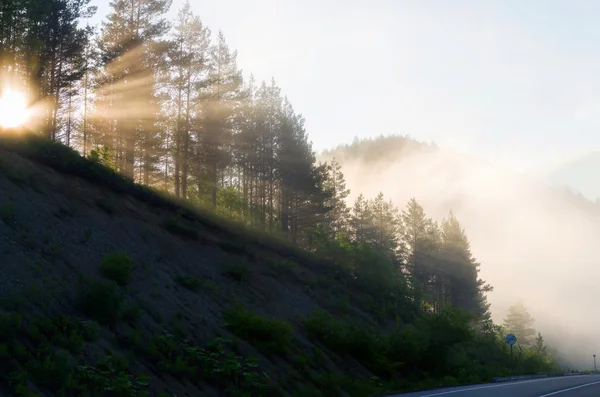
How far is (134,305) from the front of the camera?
63.3 feet

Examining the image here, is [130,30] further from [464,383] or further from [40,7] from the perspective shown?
[464,383]

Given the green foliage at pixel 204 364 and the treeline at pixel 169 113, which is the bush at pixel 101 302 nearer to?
the green foliage at pixel 204 364

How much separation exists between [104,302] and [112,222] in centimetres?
795

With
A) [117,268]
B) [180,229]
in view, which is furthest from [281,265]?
[117,268]

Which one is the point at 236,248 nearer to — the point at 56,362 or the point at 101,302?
the point at 101,302

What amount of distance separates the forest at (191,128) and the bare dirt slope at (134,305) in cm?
447

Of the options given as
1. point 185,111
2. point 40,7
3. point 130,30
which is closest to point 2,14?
point 40,7

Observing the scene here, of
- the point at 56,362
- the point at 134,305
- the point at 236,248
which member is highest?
the point at 236,248

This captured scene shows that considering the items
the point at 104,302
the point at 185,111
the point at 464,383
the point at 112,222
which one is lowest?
the point at 464,383

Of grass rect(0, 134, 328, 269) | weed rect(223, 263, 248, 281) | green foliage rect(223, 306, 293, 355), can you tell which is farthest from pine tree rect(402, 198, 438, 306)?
green foliage rect(223, 306, 293, 355)

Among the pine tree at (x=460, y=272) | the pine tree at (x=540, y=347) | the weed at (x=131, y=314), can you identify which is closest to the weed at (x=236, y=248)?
the weed at (x=131, y=314)

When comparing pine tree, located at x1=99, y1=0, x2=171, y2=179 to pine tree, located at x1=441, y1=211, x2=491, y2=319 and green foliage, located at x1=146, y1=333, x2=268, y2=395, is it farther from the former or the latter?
pine tree, located at x1=441, y1=211, x2=491, y2=319

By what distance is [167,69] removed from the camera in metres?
43.4

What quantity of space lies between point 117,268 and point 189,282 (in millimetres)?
4355
